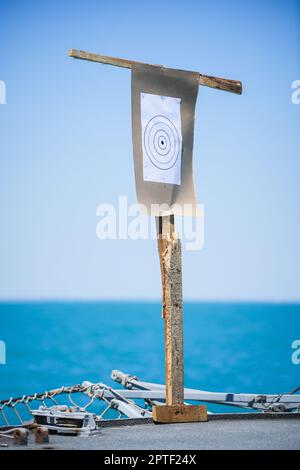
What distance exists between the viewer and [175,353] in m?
6.91

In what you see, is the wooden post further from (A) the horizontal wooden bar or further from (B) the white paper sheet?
(A) the horizontal wooden bar

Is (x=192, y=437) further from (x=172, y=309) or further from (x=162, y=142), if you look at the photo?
(x=162, y=142)

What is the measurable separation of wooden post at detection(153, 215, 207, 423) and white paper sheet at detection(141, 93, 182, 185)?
16.2 inches

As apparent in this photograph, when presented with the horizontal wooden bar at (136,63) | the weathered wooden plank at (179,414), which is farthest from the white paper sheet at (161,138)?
the weathered wooden plank at (179,414)

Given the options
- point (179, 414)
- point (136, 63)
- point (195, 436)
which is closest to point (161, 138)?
point (136, 63)

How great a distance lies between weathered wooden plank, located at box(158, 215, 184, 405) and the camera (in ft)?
22.6

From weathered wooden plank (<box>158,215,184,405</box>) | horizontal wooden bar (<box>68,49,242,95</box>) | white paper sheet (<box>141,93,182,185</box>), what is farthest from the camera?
white paper sheet (<box>141,93,182,185</box>)

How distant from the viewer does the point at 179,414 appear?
22.4ft

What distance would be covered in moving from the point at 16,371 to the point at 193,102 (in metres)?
27.1

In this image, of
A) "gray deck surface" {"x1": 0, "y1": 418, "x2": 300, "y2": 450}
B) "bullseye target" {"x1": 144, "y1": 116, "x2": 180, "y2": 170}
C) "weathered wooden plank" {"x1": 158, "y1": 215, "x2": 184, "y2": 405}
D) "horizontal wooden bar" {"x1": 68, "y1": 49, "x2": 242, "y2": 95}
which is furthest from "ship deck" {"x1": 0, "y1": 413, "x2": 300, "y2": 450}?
"horizontal wooden bar" {"x1": 68, "y1": 49, "x2": 242, "y2": 95}

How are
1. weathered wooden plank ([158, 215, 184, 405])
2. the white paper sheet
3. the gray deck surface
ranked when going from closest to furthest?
the gray deck surface, weathered wooden plank ([158, 215, 184, 405]), the white paper sheet

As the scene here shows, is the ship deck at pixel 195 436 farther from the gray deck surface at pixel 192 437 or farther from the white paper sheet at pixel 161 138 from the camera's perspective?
the white paper sheet at pixel 161 138

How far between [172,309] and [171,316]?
2.1 inches

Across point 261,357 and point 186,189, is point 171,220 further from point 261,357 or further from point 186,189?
point 261,357
